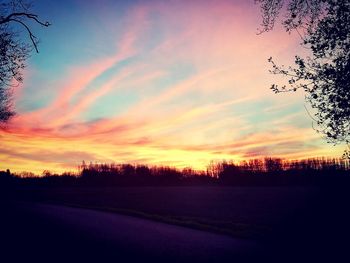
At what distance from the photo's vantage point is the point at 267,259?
978 cm

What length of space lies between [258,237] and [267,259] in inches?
197

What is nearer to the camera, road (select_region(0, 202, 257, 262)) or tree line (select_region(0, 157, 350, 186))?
road (select_region(0, 202, 257, 262))

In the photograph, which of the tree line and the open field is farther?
the tree line

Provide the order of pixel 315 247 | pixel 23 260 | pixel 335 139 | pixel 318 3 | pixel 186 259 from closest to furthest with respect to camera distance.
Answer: pixel 23 260 → pixel 186 259 → pixel 315 247 → pixel 318 3 → pixel 335 139

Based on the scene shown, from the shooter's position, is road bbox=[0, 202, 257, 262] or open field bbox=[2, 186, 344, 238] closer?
road bbox=[0, 202, 257, 262]

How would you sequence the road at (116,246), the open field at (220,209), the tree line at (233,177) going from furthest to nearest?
the tree line at (233,177), the open field at (220,209), the road at (116,246)

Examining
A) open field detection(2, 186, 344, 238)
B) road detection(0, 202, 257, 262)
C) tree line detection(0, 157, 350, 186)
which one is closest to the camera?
road detection(0, 202, 257, 262)

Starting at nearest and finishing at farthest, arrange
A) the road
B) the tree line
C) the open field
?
the road < the open field < the tree line

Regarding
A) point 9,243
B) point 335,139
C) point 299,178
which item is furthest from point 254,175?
point 9,243

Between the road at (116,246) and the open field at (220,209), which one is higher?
the road at (116,246)

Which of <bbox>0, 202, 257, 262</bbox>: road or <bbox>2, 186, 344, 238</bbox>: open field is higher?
<bbox>0, 202, 257, 262</bbox>: road

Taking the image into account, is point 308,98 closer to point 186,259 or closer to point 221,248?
point 221,248

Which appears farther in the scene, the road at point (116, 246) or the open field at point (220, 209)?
the open field at point (220, 209)

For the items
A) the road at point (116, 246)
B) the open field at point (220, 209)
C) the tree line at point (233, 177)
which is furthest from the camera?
the tree line at point (233, 177)
